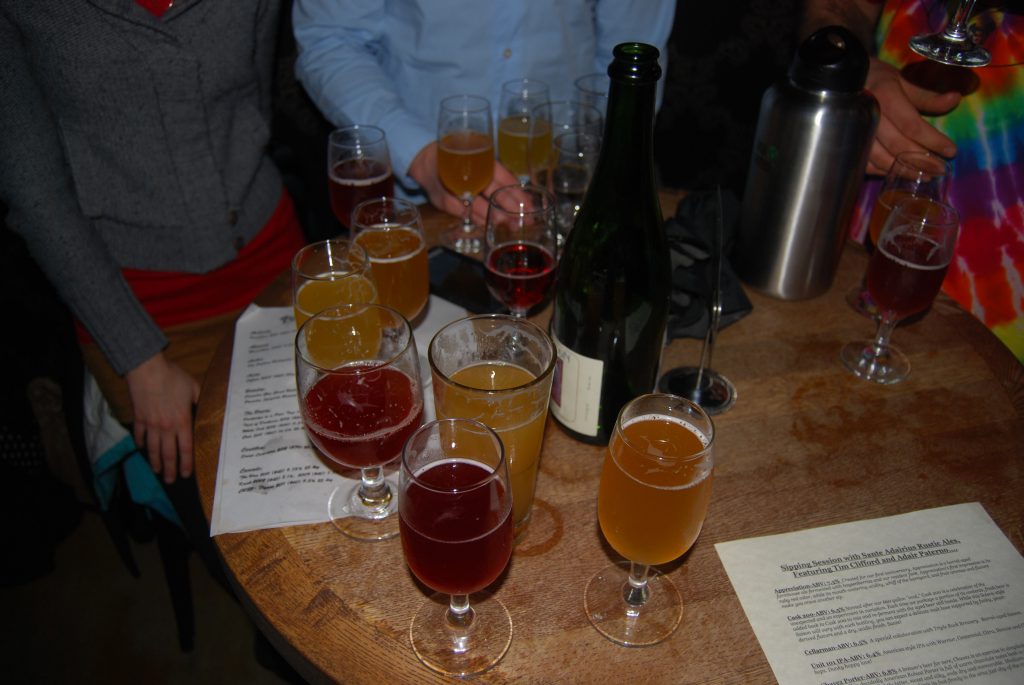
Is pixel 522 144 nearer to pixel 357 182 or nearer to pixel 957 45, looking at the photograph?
pixel 357 182

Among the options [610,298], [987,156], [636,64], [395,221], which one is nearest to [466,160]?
[395,221]

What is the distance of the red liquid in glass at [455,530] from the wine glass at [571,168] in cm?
80

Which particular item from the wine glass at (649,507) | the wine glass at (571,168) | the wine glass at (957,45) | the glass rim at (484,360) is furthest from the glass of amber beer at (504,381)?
the wine glass at (957,45)

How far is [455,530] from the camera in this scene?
0.73 meters

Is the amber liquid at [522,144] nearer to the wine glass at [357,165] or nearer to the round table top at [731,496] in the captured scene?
the wine glass at [357,165]

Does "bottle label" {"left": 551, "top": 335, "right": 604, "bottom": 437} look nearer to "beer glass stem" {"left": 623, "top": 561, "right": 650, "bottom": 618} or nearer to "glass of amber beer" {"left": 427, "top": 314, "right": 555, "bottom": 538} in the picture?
"glass of amber beer" {"left": 427, "top": 314, "right": 555, "bottom": 538}

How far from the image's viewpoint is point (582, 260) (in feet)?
3.51

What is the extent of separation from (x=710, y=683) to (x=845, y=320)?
81cm

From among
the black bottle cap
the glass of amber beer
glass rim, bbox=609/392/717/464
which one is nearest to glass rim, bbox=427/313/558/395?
the glass of amber beer

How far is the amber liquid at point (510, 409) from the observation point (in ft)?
2.72

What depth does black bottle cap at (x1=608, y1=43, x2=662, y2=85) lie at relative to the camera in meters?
0.84

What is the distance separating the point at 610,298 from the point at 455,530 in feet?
1.49

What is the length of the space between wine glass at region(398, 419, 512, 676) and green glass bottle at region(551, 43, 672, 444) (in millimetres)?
250

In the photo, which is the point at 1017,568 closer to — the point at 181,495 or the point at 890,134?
the point at 890,134
